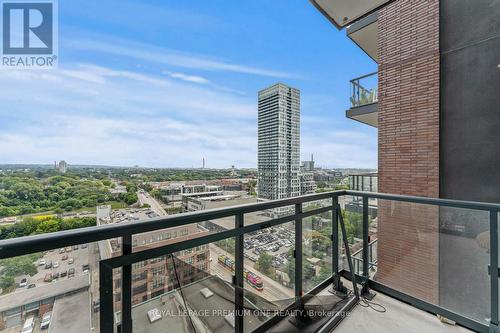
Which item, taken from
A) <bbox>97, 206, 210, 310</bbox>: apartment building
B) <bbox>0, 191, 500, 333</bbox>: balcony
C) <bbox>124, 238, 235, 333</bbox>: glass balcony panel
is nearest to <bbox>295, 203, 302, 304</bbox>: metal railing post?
<bbox>0, 191, 500, 333</bbox>: balcony

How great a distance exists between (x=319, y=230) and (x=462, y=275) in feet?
5.42

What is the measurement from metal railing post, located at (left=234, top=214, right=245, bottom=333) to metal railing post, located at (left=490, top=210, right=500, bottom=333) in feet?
6.78

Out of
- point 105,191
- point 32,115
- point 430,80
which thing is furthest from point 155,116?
point 430,80

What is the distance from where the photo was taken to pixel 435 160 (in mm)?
3998

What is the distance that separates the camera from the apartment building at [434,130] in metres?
2.17

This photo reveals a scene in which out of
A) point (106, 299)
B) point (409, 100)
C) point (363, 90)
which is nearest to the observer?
point (106, 299)

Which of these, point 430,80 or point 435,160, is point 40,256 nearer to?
point 435,160

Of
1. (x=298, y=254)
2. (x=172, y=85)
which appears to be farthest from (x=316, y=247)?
(x=172, y=85)

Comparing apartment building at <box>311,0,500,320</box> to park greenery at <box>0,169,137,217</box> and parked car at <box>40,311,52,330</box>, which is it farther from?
park greenery at <box>0,169,137,217</box>

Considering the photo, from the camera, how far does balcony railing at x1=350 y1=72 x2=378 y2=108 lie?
18.4 feet

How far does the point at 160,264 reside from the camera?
125cm

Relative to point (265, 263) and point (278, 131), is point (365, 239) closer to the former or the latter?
point (265, 263)

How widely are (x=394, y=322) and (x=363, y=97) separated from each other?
533 cm

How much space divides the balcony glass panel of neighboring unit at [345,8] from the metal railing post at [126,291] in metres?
2.02
